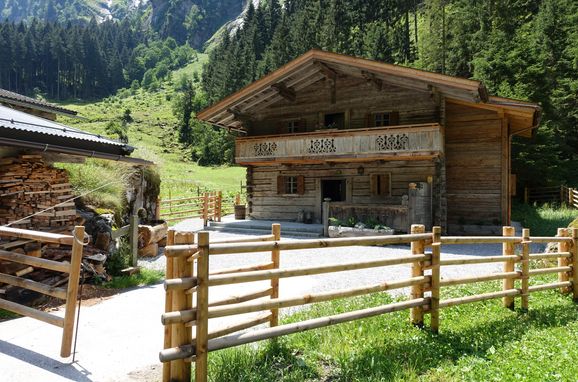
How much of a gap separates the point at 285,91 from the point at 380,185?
23.1ft

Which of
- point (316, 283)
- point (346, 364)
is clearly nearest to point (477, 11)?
point (316, 283)

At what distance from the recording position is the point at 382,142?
1698 centimetres

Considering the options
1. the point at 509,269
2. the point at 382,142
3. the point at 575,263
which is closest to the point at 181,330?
the point at 509,269

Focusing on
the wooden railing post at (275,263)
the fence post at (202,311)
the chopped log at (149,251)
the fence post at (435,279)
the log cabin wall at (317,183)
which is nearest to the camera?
the fence post at (202,311)

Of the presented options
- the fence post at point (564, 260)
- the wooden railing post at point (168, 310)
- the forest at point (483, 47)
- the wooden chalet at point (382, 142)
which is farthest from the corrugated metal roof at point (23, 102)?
the forest at point (483, 47)

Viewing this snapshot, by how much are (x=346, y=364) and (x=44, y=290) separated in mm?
3918

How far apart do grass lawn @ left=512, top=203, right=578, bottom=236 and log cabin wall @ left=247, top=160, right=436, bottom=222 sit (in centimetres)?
586

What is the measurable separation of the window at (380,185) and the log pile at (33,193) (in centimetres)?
1367

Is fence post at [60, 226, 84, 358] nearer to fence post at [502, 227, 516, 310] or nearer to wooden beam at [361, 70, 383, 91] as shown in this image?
fence post at [502, 227, 516, 310]

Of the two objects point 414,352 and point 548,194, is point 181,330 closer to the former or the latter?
point 414,352

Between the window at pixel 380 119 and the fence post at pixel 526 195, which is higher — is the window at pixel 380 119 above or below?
above

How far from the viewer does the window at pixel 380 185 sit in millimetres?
18609

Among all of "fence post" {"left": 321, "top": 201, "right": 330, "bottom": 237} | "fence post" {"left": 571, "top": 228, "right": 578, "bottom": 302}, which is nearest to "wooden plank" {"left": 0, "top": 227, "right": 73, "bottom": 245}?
"fence post" {"left": 571, "top": 228, "right": 578, "bottom": 302}

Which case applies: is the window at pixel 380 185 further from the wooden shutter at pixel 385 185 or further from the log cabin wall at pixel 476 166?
the log cabin wall at pixel 476 166
